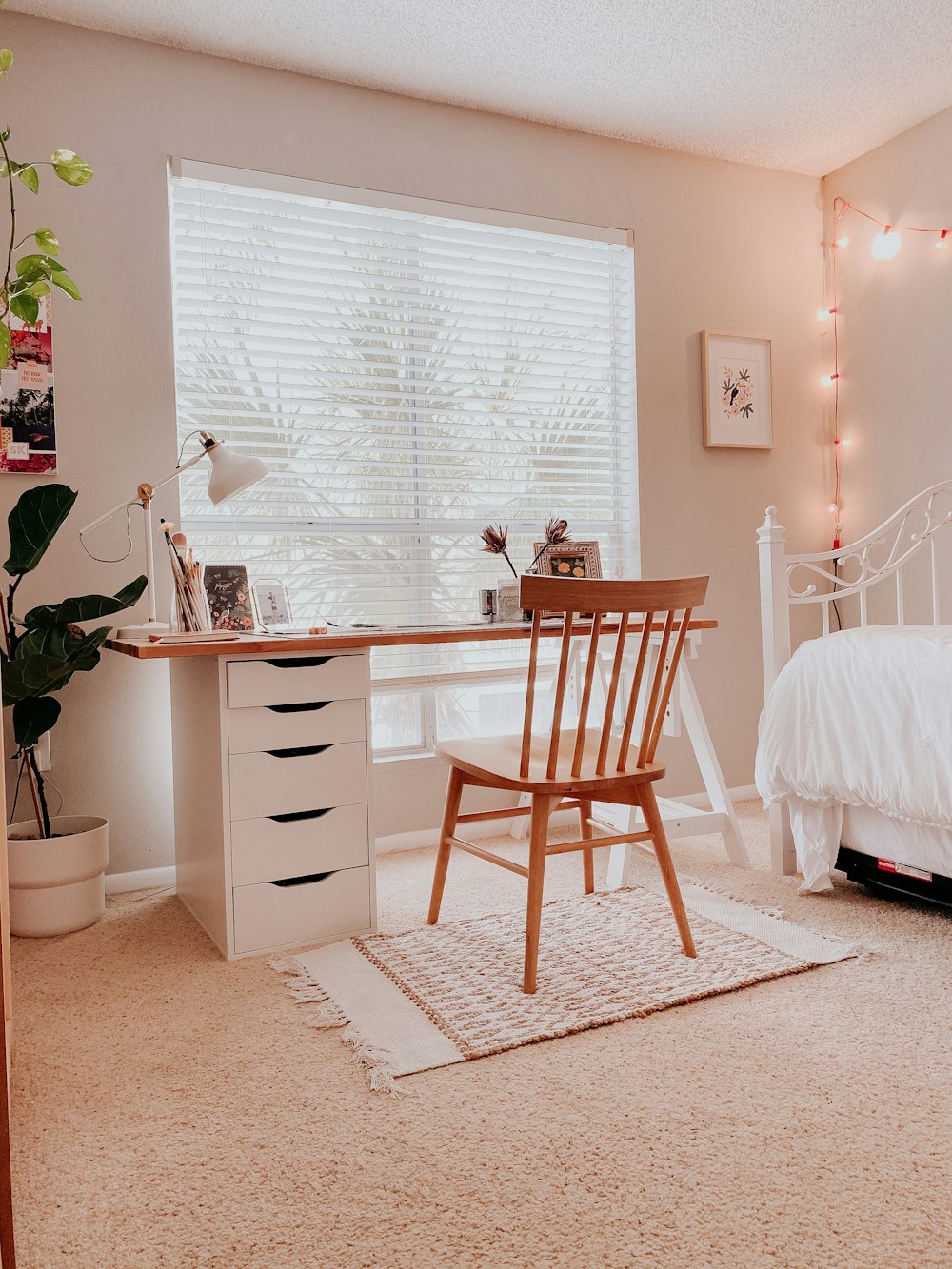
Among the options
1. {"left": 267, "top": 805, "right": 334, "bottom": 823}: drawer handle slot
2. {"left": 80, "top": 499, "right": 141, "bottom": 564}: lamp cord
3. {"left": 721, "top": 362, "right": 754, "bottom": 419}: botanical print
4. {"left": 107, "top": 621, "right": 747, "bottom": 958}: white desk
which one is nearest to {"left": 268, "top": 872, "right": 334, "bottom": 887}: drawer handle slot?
{"left": 107, "top": 621, "right": 747, "bottom": 958}: white desk

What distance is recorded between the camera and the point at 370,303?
2.91m

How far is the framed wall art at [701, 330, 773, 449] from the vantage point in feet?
11.2

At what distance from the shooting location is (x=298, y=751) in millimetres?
2172

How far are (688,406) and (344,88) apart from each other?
1.54m

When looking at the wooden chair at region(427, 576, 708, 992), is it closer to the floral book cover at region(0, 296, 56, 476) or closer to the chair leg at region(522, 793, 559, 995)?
the chair leg at region(522, 793, 559, 995)

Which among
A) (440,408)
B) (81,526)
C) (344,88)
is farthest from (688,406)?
(81,526)

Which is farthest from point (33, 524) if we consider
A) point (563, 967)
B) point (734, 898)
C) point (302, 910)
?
point (734, 898)

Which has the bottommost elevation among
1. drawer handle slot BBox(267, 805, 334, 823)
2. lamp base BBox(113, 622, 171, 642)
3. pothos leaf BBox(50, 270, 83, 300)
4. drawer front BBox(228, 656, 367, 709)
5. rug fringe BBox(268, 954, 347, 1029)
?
rug fringe BBox(268, 954, 347, 1029)

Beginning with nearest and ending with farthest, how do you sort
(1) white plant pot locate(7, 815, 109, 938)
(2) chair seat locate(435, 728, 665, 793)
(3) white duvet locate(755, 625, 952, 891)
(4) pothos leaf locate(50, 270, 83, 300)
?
1. (4) pothos leaf locate(50, 270, 83, 300)
2. (2) chair seat locate(435, 728, 665, 793)
3. (3) white duvet locate(755, 625, 952, 891)
4. (1) white plant pot locate(7, 815, 109, 938)

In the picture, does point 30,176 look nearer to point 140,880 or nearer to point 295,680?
point 295,680

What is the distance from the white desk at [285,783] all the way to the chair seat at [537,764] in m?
0.25

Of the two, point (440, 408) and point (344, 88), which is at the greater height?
point (344, 88)

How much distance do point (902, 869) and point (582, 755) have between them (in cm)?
87

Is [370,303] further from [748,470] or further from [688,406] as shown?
[748,470]
